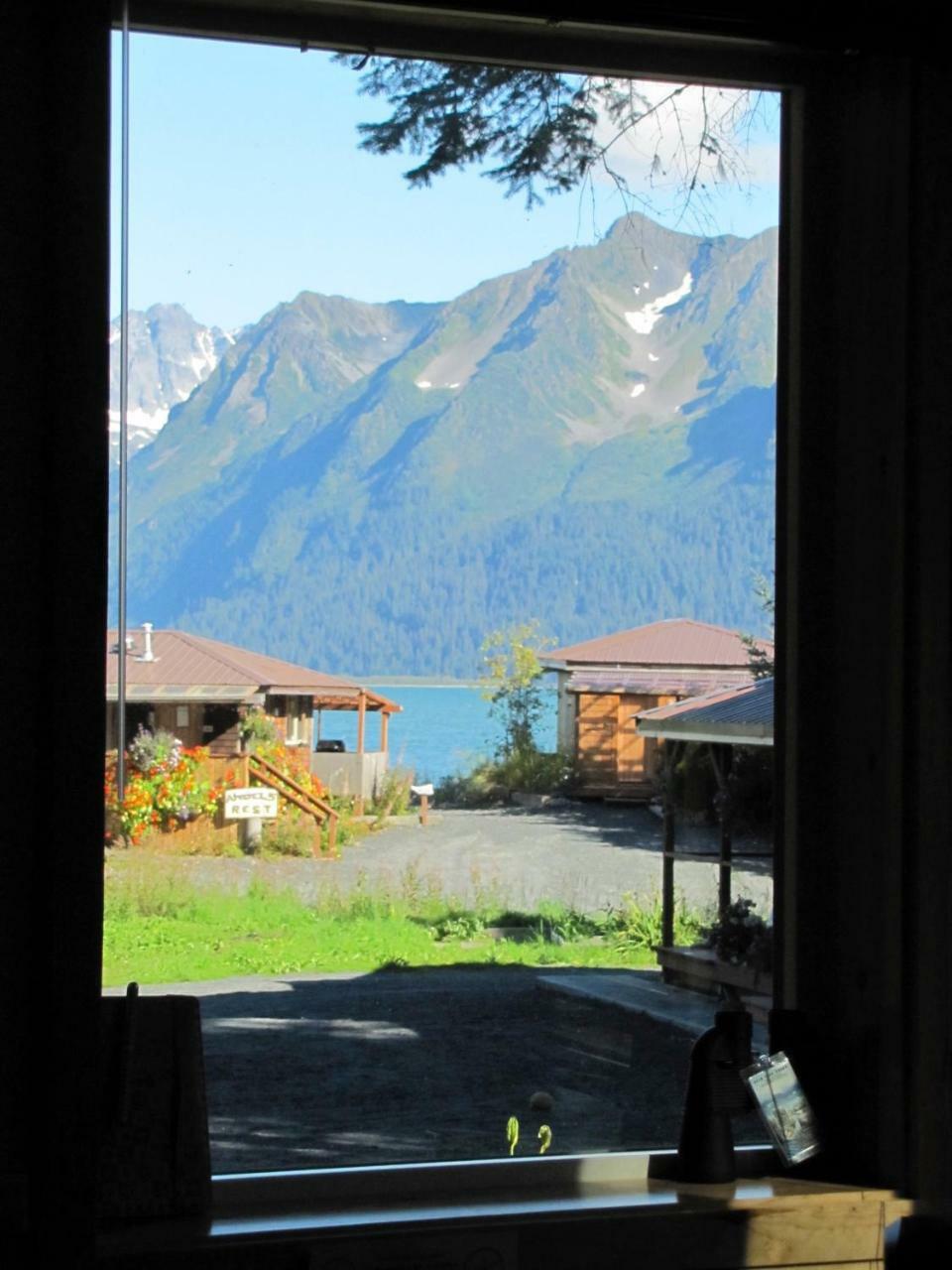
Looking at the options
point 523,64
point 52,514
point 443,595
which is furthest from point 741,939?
point 523,64

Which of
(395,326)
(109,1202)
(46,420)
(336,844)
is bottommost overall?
(109,1202)

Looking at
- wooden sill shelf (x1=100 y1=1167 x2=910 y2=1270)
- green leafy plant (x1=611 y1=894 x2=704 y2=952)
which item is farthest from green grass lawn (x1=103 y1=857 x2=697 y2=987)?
wooden sill shelf (x1=100 y1=1167 x2=910 y2=1270)

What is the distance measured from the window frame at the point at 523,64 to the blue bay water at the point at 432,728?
1.58 feet

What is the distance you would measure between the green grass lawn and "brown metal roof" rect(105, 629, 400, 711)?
0.26 m

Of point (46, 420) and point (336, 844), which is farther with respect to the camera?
point (336, 844)

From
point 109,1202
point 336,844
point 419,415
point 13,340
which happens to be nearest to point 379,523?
point 419,415

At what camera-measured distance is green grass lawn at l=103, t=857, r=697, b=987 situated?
2.03m

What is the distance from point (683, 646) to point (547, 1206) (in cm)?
89

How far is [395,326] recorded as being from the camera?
7.37 feet

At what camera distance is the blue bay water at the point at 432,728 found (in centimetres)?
219

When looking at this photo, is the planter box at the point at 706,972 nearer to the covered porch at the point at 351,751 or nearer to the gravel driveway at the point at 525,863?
the gravel driveway at the point at 525,863

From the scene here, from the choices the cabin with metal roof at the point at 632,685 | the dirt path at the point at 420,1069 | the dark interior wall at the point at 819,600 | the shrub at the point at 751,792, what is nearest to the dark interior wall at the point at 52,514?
the dark interior wall at the point at 819,600

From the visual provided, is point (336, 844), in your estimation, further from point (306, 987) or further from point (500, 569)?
point (500, 569)

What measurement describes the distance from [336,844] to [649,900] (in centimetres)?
53
